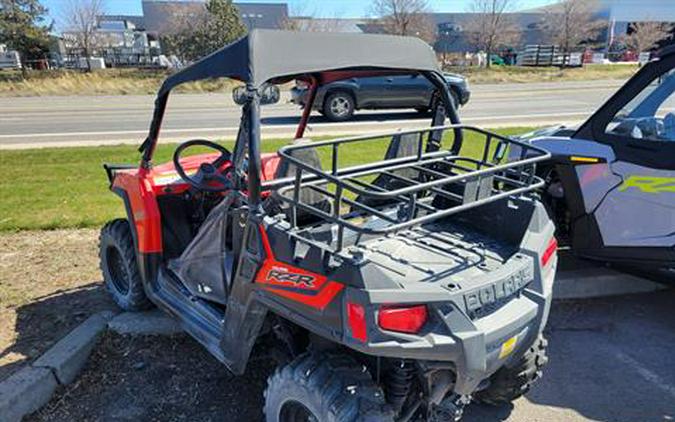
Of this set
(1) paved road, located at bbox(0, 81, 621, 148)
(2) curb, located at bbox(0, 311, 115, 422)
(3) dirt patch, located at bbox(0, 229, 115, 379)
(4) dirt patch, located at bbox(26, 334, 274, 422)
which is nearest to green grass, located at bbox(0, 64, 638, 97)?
(1) paved road, located at bbox(0, 81, 621, 148)

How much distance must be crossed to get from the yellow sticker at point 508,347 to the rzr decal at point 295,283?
2.64 ft

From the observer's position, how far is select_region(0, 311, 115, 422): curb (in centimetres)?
301

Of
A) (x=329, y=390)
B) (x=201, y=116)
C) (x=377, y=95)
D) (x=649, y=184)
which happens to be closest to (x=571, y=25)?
(x=377, y=95)

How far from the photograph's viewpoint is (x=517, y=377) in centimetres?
292

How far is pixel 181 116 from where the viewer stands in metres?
16.8

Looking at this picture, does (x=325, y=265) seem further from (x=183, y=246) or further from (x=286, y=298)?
(x=183, y=246)

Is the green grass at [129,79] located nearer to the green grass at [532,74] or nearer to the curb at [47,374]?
the green grass at [532,74]

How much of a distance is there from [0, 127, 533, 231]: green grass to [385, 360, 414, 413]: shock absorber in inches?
179

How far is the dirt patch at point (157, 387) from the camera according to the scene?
10.1 feet

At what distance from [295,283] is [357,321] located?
365 mm

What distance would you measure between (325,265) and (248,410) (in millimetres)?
1417

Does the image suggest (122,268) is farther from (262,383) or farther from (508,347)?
(508,347)

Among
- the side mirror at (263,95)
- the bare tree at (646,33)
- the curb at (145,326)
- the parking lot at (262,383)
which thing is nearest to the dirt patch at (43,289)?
the curb at (145,326)

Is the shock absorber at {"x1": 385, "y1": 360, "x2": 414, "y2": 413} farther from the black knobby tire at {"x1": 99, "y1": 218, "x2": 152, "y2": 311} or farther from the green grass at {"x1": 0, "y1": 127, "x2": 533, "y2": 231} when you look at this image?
the green grass at {"x1": 0, "y1": 127, "x2": 533, "y2": 231}
